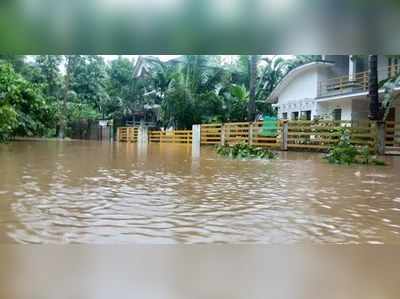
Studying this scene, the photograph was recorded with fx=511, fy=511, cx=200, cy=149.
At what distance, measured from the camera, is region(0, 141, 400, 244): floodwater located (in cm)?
224

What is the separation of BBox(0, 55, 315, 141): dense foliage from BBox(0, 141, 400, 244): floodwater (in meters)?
4.37

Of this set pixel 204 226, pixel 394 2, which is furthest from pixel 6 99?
pixel 394 2

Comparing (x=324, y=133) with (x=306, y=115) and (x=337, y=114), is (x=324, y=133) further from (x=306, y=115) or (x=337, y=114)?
(x=337, y=114)

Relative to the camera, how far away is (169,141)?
11500 millimetres

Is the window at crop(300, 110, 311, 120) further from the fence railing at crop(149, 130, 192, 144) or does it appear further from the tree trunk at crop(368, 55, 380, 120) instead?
the fence railing at crop(149, 130, 192, 144)

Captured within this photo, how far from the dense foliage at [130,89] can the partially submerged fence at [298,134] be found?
13.0 inches

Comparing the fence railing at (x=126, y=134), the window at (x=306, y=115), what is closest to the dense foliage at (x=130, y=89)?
the fence railing at (x=126, y=134)

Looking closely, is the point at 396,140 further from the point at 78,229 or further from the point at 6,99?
the point at 78,229

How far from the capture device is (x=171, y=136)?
11.5m

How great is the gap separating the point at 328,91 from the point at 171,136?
3.56 meters

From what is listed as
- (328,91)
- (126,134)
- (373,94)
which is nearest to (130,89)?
(126,134)

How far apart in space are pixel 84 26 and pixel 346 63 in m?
10.1

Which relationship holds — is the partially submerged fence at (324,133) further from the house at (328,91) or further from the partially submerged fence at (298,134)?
the house at (328,91)

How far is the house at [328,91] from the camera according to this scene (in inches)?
391
